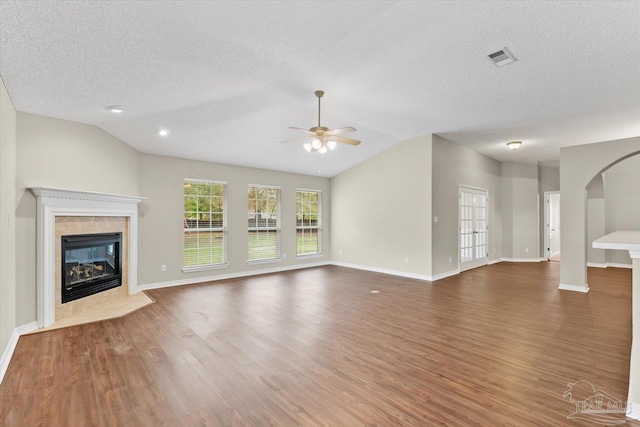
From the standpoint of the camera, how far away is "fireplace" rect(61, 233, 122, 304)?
4203 millimetres

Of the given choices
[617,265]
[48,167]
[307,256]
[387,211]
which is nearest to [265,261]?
[307,256]

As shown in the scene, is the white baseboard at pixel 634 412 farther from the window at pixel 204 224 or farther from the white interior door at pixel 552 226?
the white interior door at pixel 552 226

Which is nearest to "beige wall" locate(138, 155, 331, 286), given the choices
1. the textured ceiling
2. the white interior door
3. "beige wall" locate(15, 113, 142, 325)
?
the textured ceiling

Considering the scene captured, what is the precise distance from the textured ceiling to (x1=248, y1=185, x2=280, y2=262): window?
2075mm

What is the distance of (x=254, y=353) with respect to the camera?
9.78 ft

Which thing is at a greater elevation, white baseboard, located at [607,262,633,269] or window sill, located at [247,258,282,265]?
window sill, located at [247,258,282,265]

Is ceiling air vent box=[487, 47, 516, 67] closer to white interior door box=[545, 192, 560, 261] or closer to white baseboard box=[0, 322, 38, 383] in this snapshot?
white baseboard box=[0, 322, 38, 383]

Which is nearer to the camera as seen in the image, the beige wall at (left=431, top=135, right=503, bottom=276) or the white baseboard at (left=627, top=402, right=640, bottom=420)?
the white baseboard at (left=627, top=402, right=640, bottom=420)

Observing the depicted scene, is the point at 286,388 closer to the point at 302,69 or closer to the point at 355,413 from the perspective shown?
the point at 355,413

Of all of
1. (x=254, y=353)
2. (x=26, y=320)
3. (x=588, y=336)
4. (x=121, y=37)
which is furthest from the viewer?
(x=26, y=320)

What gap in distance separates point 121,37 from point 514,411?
161 inches

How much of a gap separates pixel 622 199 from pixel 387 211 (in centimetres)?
596

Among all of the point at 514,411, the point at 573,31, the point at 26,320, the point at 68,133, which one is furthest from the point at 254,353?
the point at 573,31

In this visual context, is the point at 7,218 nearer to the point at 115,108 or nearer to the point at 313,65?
the point at 115,108
